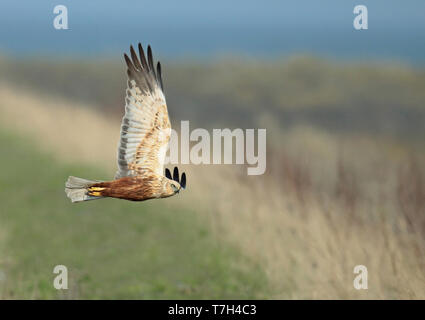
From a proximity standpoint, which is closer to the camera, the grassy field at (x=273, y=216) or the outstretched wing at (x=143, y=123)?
the outstretched wing at (x=143, y=123)

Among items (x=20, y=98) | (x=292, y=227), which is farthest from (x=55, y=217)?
(x=20, y=98)

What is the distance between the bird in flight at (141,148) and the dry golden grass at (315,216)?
307cm

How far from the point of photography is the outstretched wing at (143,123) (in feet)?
11.5

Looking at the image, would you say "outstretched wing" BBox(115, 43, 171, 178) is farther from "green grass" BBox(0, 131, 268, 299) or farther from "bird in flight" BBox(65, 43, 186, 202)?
"green grass" BBox(0, 131, 268, 299)

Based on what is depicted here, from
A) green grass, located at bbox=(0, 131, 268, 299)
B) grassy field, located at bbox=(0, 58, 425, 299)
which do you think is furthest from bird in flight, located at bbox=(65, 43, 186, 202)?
green grass, located at bbox=(0, 131, 268, 299)

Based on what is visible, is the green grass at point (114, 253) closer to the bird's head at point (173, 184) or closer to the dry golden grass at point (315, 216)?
the dry golden grass at point (315, 216)

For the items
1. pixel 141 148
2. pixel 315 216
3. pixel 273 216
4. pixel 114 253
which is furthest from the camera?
pixel 114 253

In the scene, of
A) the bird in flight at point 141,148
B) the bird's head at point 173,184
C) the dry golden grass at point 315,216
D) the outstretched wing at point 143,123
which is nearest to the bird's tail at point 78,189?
the bird in flight at point 141,148

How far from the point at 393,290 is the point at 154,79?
4.16 meters

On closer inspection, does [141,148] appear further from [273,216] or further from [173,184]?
[273,216]

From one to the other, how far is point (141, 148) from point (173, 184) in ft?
1.16

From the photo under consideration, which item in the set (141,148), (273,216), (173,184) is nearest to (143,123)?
(141,148)

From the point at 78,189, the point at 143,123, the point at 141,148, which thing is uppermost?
the point at 143,123

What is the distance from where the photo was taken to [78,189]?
10.9 feet
